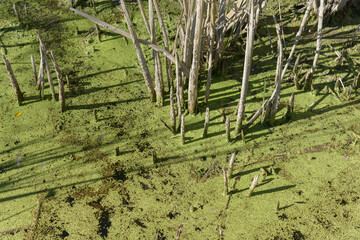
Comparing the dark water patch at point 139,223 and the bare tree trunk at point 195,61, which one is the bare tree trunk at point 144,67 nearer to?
the bare tree trunk at point 195,61

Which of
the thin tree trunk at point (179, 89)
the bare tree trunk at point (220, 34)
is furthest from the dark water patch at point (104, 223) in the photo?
the bare tree trunk at point (220, 34)

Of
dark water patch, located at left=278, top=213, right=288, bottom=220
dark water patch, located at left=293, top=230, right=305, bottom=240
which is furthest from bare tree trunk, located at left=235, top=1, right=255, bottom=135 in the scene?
dark water patch, located at left=293, top=230, right=305, bottom=240

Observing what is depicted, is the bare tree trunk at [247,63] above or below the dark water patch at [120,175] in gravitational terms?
above

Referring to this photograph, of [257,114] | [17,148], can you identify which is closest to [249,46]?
[257,114]

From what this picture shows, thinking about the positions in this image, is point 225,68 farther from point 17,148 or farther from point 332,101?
point 17,148

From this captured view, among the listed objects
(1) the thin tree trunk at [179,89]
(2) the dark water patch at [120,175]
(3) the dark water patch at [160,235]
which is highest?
(1) the thin tree trunk at [179,89]

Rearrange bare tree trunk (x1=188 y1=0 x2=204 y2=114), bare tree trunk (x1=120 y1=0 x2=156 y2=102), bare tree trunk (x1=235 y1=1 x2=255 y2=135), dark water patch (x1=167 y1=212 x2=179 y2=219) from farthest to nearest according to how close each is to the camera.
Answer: bare tree trunk (x1=120 y1=0 x2=156 y2=102)
dark water patch (x1=167 y1=212 x2=179 y2=219)
bare tree trunk (x1=188 y1=0 x2=204 y2=114)
bare tree trunk (x1=235 y1=1 x2=255 y2=135)

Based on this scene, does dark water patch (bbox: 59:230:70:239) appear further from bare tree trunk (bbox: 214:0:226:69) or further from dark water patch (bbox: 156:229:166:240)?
bare tree trunk (bbox: 214:0:226:69)

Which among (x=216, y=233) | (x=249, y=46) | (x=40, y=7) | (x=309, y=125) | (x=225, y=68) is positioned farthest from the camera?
(x=40, y=7)

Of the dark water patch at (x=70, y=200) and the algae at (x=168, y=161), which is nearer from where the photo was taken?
the algae at (x=168, y=161)

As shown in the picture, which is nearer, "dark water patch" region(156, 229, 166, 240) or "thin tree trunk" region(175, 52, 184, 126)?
"dark water patch" region(156, 229, 166, 240)

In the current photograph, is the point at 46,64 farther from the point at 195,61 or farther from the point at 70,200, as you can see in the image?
the point at 195,61
